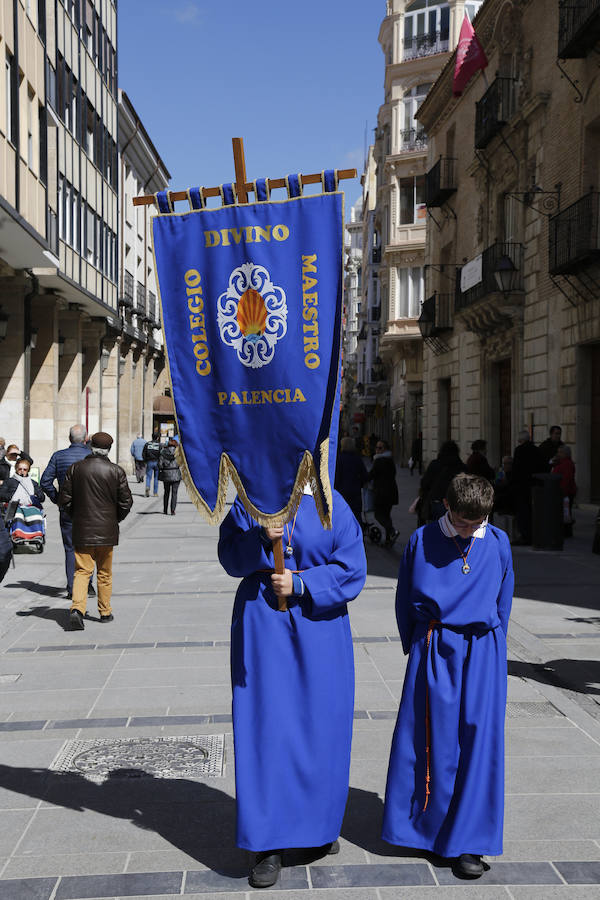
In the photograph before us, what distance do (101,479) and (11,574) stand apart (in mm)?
3498

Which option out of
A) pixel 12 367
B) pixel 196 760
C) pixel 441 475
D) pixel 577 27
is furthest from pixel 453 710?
pixel 12 367

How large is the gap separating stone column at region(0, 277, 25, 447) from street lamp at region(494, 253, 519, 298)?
10408 mm

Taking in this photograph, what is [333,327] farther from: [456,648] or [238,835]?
[238,835]

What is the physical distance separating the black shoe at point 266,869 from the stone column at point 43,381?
68.1ft

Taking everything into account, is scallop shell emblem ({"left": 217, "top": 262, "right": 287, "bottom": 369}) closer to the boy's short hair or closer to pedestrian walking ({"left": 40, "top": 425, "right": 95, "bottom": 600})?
the boy's short hair

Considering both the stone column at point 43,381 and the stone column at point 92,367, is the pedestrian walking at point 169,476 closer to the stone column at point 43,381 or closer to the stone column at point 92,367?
the stone column at point 43,381

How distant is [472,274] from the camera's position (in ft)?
83.8

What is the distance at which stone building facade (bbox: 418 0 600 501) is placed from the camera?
1892 centimetres

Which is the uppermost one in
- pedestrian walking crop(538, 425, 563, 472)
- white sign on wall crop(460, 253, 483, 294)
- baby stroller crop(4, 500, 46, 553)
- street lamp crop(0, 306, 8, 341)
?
white sign on wall crop(460, 253, 483, 294)

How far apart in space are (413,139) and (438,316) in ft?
41.9

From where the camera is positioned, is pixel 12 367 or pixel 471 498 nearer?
pixel 471 498

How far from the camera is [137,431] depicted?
134ft

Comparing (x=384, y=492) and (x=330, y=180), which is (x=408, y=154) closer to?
(x=384, y=492)

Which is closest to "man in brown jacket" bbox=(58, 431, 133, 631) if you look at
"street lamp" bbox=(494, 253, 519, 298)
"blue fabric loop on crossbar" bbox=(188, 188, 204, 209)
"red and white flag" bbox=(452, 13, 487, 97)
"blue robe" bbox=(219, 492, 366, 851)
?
"blue fabric loop on crossbar" bbox=(188, 188, 204, 209)
